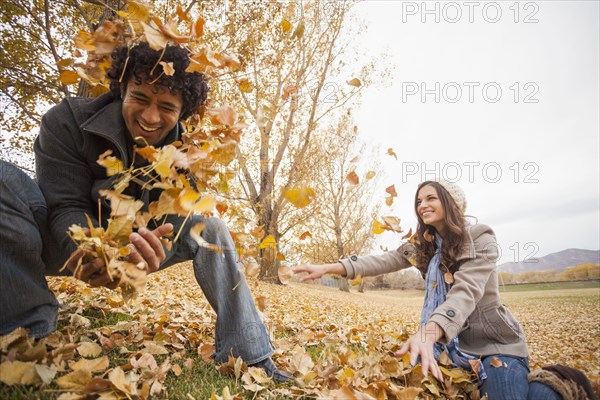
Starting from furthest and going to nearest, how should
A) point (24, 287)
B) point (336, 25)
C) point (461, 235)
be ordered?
point (336, 25) < point (461, 235) < point (24, 287)

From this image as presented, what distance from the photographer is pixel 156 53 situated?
5.34ft

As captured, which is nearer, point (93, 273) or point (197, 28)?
point (93, 273)

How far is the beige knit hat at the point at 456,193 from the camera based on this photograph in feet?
7.75

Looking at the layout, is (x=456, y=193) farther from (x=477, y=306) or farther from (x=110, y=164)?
(x=110, y=164)

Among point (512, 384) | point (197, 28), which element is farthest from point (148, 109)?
point (512, 384)

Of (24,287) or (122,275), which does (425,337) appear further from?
(24,287)

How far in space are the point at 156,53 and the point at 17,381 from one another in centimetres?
140

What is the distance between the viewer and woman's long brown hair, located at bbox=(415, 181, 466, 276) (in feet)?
7.24

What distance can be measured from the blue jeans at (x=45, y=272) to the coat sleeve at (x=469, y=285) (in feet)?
2.98

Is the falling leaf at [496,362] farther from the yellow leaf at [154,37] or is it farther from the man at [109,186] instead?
the yellow leaf at [154,37]

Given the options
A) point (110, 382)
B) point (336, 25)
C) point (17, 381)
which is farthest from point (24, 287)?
point (336, 25)

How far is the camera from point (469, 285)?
193 cm

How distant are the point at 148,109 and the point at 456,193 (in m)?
1.98

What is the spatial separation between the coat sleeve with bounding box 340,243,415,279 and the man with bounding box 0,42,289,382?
704 millimetres
